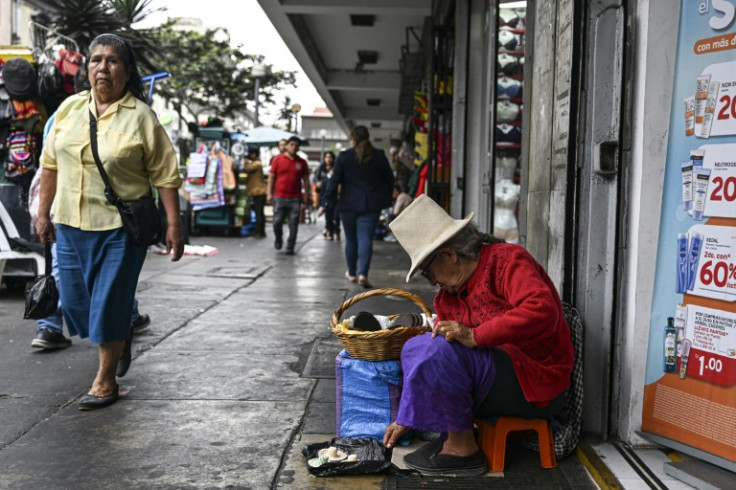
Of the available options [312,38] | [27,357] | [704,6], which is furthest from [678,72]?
[312,38]

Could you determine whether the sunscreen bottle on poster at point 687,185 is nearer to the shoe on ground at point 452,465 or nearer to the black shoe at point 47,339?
the shoe on ground at point 452,465

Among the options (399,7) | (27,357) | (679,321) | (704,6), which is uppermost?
(399,7)

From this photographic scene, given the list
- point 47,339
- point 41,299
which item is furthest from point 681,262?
point 47,339

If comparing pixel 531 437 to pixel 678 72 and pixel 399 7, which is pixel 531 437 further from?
pixel 399 7

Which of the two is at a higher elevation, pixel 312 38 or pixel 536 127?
pixel 312 38

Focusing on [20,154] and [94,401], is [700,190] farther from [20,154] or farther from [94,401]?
[20,154]

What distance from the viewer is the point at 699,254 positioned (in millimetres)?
2932

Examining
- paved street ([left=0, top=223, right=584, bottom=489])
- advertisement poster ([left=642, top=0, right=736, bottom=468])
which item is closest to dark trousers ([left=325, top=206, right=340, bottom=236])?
paved street ([left=0, top=223, right=584, bottom=489])

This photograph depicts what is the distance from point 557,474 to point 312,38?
13.1 m

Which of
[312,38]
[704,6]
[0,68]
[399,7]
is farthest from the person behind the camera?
[312,38]

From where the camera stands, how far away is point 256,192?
15.4 m

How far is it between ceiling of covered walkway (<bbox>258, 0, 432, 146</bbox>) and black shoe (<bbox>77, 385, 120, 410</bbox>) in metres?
8.06

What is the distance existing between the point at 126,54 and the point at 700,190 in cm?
289

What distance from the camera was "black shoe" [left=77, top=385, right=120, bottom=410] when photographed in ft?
12.4
